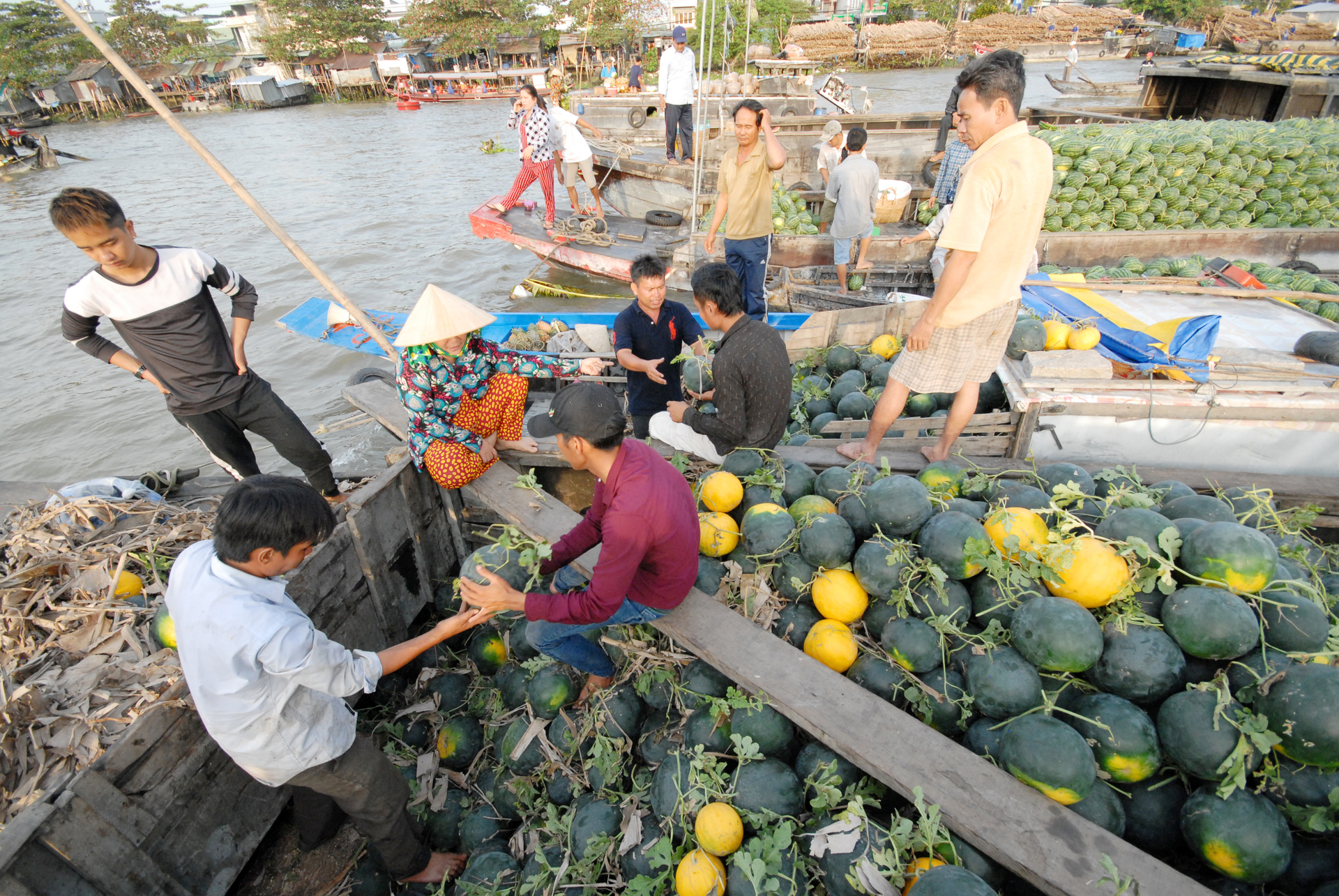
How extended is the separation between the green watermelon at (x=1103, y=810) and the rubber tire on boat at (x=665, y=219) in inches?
498

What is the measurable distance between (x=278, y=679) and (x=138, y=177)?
102 feet

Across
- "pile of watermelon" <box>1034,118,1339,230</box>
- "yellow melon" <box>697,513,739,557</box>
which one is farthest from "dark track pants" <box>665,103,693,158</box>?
"yellow melon" <box>697,513,739,557</box>

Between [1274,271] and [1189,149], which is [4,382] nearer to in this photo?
[1274,271]

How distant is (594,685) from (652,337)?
8.45ft

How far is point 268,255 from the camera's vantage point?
14578 millimetres

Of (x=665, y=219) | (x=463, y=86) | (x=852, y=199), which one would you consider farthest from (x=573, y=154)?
(x=463, y=86)

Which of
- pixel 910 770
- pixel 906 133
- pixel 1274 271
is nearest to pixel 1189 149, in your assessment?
pixel 1274 271

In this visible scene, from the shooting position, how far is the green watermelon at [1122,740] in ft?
6.66

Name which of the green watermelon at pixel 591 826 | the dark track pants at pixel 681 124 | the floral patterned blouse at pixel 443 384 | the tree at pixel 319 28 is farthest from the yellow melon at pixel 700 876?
the tree at pixel 319 28

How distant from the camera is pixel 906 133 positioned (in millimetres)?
12984

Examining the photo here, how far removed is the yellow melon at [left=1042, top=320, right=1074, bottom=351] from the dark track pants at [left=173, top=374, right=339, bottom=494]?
557cm

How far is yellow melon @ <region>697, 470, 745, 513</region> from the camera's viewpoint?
3287 mm

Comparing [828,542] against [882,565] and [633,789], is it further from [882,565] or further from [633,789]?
[633,789]

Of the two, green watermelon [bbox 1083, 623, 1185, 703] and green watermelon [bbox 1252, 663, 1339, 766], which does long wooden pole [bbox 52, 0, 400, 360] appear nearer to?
green watermelon [bbox 1083, 623, 1185, 703]
